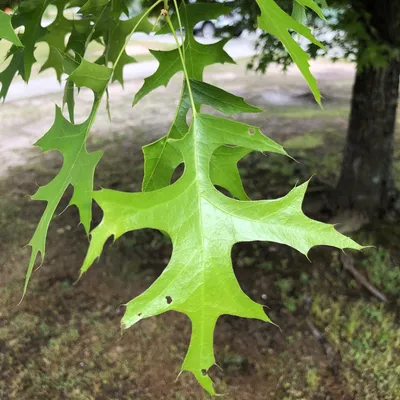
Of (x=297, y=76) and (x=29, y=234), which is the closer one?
(x=29, y=234)

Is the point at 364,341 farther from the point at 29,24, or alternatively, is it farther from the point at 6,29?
the point at 6,29

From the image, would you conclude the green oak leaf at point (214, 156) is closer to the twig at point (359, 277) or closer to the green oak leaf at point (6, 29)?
the green oak leaf at point (6, 29)

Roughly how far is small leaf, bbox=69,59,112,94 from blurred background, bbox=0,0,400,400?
Result: 0.80m

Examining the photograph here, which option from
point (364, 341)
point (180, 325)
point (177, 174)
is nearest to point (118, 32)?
point (180, 325)

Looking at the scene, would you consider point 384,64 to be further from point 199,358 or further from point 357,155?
point 199,358

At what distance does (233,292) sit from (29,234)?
247 cm

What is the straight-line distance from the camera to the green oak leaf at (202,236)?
2.55ft

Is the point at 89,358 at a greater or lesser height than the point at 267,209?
lesser

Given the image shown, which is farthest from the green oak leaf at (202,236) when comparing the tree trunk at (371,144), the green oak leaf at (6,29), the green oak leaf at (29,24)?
the tree trunk at (371,144)

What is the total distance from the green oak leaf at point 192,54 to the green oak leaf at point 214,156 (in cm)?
23

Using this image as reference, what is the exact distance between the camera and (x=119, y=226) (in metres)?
0.78

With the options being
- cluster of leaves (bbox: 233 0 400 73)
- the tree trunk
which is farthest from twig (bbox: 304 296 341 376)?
cluster of leaves (bbox: 233 0 400 73)

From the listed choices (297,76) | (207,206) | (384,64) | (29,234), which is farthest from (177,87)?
(207,206)

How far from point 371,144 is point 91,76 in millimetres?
2177
